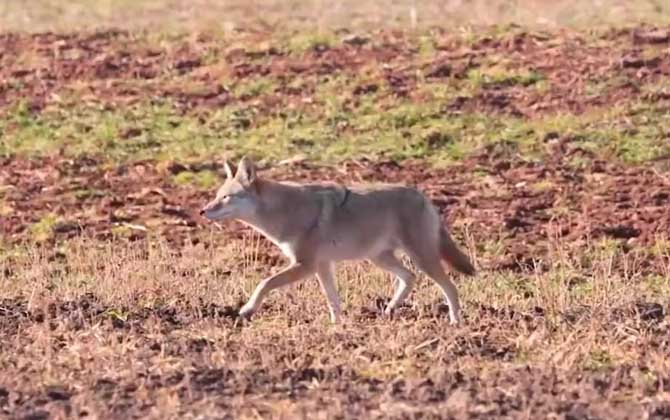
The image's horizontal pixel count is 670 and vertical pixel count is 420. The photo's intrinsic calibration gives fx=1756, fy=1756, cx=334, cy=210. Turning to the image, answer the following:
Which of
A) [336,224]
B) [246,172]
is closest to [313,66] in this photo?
[246,172]

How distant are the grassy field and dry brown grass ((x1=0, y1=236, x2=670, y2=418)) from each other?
3cm

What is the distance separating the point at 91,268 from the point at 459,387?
6055 millimetres

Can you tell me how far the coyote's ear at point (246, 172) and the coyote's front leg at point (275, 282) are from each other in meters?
0.74

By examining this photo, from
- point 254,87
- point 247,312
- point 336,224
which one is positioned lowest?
point 254,87

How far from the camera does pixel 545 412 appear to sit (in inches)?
336

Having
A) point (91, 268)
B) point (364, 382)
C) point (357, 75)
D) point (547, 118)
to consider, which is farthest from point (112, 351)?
point (357, 75)

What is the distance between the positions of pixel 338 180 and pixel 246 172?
6.46 meters

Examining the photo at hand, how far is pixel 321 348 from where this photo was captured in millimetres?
10172

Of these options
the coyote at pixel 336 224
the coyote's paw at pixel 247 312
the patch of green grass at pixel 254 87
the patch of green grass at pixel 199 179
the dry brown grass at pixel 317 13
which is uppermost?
the coyote at pixel 336 224

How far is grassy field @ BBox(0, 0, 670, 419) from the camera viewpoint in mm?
9312

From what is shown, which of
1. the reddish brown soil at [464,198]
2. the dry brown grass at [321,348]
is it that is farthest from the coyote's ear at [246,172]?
the reddish brown soil at [464,198]

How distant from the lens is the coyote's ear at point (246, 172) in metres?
12.3

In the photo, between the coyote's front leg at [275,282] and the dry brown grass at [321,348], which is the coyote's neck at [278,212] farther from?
the dry brown grass at [321,348]

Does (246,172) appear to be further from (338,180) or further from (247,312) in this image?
(338,180)
